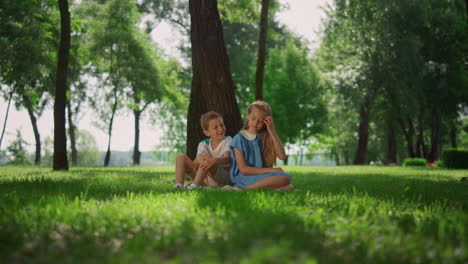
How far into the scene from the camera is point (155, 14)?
110 ft

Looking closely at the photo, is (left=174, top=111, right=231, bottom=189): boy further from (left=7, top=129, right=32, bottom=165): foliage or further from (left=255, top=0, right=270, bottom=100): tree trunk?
(left=7, top=129, right=32, bottom=165): foliage

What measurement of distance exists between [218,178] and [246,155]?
851 millimetres

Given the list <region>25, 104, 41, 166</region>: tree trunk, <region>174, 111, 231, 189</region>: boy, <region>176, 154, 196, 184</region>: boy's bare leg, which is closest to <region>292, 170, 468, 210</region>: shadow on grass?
<region>174, 111, 231, 189</region>: boy

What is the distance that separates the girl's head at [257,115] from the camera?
5.97 meters

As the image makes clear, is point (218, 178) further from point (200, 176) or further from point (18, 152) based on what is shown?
point (18, 152)

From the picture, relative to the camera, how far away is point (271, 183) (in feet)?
19.1

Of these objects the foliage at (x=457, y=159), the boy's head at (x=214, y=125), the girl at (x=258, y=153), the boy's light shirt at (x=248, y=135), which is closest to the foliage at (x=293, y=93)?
the foliage at (x=457, y=159)

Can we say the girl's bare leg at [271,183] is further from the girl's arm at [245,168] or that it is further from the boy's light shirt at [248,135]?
the boy's light shirt at [248,135]

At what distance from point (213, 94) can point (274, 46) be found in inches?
1216

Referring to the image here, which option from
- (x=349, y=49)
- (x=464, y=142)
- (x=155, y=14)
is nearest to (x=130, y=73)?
(x=155, y=14)

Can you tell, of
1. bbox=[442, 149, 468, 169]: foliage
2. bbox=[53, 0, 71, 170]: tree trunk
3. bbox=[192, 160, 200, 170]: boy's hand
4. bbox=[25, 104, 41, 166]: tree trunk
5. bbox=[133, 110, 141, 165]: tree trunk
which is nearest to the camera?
bbox=[192, 160, 200, 170]: boy's hand

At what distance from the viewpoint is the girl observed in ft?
19.2

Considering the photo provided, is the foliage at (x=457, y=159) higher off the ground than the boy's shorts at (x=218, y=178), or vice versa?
the foliage at (x=457, y=159)

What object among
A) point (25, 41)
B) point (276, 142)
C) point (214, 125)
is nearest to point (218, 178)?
point (214, 125)
